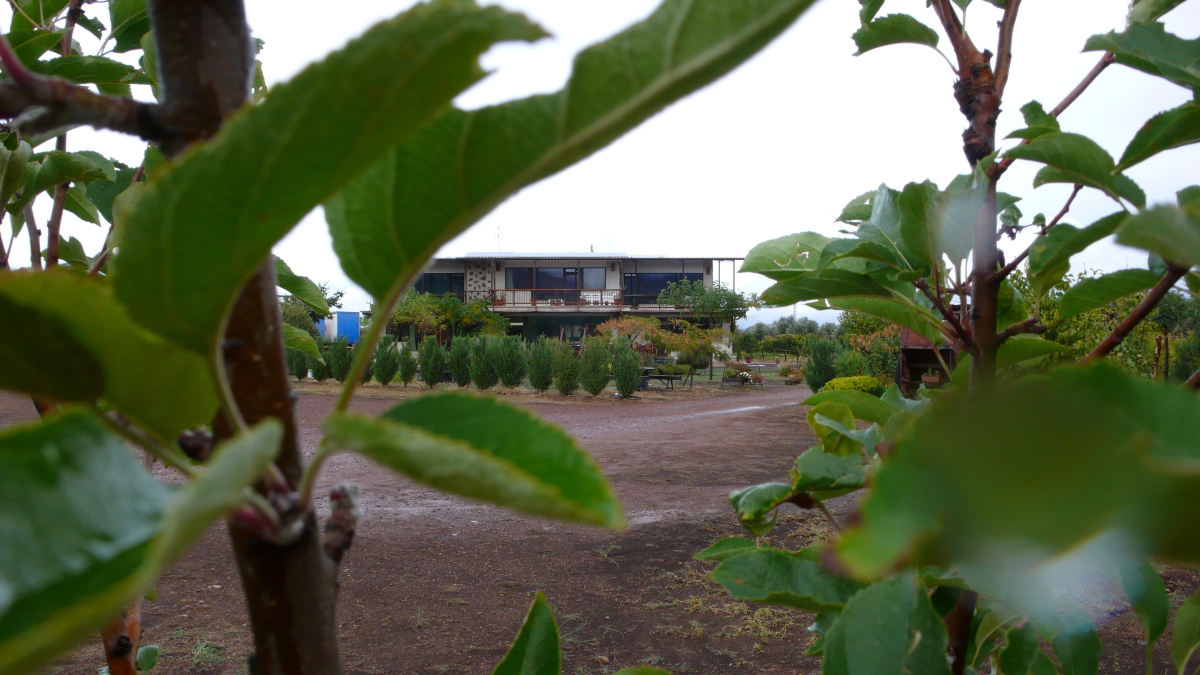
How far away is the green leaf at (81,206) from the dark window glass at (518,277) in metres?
32.9

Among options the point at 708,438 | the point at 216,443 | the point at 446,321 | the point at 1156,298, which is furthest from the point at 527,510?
the point at 446,321

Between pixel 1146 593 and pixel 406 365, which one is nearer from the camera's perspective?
pixel 1146 593

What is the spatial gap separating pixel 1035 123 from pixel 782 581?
81 centimetres

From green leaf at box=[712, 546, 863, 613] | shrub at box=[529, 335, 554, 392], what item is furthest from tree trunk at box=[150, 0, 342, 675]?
shrub at box=[529, 335, 554, 392]

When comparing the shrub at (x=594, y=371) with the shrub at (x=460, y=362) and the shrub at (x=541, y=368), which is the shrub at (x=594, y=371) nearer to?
the shrub at (x=541, y=368)

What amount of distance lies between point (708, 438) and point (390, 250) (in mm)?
11394

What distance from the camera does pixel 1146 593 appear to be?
0.88 m

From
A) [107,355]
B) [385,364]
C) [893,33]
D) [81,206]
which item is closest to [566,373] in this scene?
[385,364]

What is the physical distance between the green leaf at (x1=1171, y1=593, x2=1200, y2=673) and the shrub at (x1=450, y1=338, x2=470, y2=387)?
756 inches

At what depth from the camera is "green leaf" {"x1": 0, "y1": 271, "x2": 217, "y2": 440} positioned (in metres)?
0.32

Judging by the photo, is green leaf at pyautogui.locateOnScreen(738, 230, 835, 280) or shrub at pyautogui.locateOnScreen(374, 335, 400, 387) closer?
green leaf at pyautogui.locateOnScreen(738, 230, 835, 280)

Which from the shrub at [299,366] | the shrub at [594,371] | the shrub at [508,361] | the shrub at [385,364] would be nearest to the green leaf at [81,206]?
the shrub at [594,371]

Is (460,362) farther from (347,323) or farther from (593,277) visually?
(347,323)

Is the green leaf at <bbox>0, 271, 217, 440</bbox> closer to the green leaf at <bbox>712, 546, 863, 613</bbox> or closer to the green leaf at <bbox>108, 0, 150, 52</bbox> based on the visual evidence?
the green leaf at <bbox>712, 546, 863, 613</bbox>
